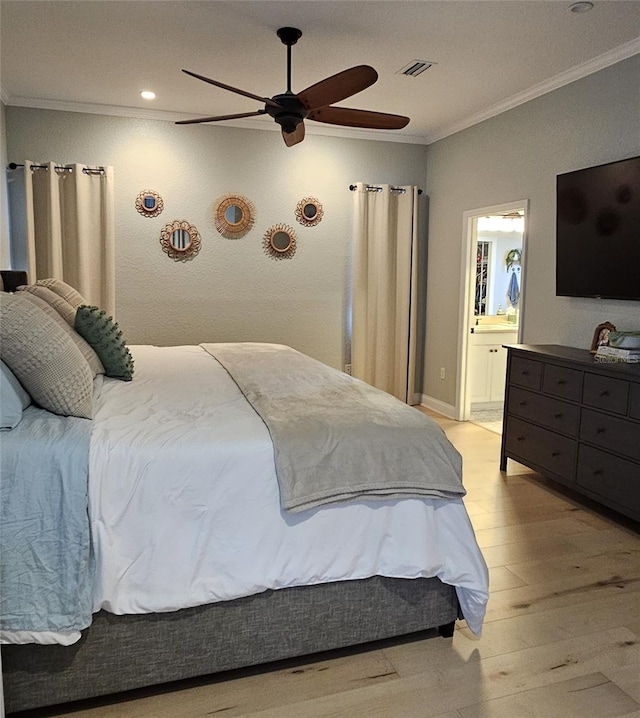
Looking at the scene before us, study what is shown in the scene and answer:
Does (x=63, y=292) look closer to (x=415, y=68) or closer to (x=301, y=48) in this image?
(x=301, y=48)

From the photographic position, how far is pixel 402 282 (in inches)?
223

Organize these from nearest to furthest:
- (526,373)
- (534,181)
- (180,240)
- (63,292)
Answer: (63,292) → (526,373) → (534,181) → (180,240)

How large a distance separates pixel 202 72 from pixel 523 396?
311cm

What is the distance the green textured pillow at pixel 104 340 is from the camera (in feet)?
9.04

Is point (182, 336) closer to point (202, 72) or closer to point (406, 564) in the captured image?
point (202, 72)

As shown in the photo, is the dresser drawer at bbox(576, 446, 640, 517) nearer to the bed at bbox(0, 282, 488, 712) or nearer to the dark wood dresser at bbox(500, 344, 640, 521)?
the dark wood dresser at bbox(500, 344, 640, 521)

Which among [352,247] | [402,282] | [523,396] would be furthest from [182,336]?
[523,396]

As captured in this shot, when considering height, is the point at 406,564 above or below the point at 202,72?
below

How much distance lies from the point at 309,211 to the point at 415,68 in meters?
1.81

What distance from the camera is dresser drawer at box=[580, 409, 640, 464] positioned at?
9.55ft

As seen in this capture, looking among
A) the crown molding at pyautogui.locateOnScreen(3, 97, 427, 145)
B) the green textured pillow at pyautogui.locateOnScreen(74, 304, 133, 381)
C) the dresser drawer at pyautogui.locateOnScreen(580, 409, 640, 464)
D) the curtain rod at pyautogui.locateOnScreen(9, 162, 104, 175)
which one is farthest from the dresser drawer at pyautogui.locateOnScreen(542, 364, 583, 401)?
the curtain rod at pyautogui.locateOnScreen(9, 162, 104, 175)

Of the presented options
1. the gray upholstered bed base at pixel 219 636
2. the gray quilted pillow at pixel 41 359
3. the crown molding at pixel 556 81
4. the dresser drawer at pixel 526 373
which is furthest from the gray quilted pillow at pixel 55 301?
the crown molding at pixel 556 81

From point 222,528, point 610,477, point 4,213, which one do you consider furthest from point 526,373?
point 4,213

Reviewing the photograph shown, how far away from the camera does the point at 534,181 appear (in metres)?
4.29
